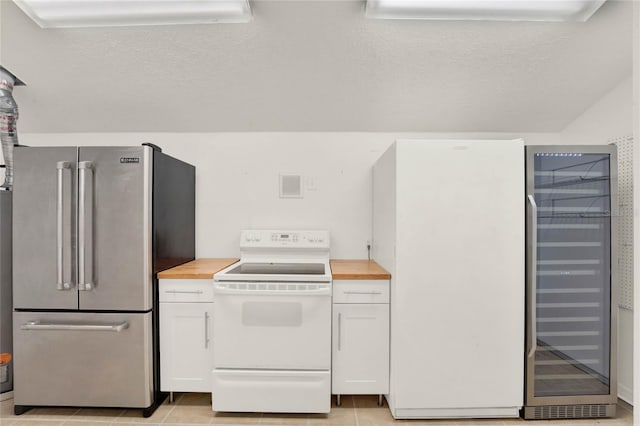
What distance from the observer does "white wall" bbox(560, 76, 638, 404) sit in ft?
7.32

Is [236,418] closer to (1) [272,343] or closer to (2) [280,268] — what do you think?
(1) [272,343]

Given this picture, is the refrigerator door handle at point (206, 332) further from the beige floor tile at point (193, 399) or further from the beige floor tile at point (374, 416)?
the beige floor tile at point (374, 416)

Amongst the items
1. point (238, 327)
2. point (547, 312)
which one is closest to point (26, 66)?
point (238, 327)

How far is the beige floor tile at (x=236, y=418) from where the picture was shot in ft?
6.64

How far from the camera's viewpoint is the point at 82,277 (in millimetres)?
2021

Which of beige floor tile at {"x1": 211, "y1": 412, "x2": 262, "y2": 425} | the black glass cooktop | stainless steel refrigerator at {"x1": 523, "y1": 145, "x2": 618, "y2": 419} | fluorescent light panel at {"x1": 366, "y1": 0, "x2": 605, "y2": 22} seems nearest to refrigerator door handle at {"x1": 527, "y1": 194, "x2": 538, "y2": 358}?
stainless steel refrigerator at {"x1": 523, "y1": 145, "x2": 618, "y2": 419}

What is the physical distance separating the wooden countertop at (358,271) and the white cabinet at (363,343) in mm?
49

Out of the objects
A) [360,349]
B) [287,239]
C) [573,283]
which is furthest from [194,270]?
[573,283]

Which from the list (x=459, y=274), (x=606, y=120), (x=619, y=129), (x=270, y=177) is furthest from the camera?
(x=270, y=177)

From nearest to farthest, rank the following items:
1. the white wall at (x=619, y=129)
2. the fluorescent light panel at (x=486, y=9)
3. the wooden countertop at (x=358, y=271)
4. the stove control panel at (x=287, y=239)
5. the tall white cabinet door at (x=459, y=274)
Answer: the fluorescent light panel at (x=486, y=9), the tall white cabinet door at (x=459, y=274), the wooden countertop at (x=358, y=271), the white wall at (x=619, y=129), the stove control panel at (x=287, y=239)

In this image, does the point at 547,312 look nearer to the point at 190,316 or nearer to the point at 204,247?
the point at 190,316

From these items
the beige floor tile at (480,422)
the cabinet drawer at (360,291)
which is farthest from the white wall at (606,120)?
the beige floor tile at (480,422)

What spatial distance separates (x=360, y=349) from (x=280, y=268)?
823 mm

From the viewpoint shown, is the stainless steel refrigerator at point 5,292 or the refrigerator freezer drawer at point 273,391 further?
the stainless steel refrigerator at point 5,292
